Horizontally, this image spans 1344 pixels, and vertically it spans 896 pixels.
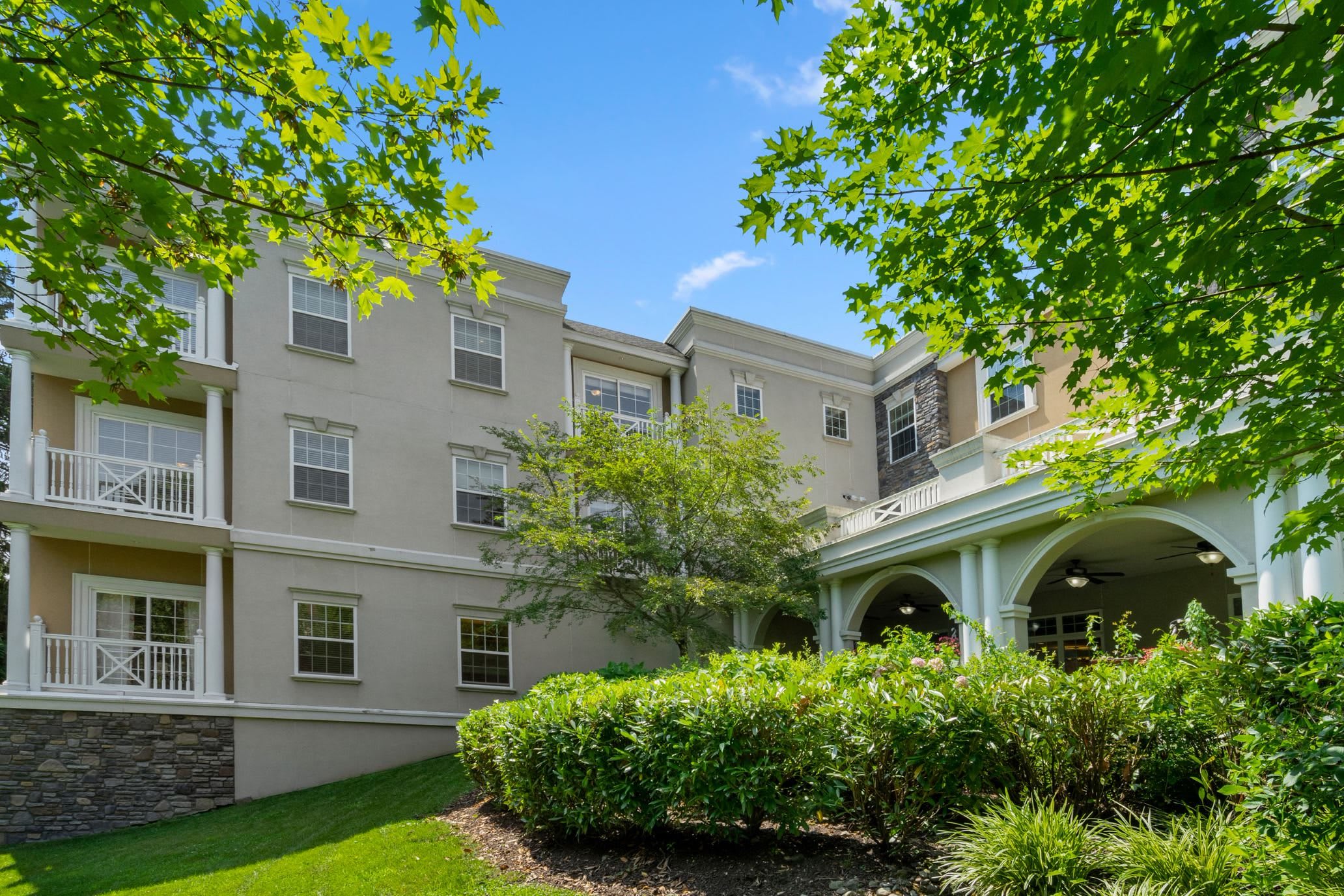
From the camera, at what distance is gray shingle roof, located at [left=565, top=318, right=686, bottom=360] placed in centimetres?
2061

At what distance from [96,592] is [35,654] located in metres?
2.07

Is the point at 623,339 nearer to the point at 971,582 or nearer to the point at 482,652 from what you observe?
the point at 482,652

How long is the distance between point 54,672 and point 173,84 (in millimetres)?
13847

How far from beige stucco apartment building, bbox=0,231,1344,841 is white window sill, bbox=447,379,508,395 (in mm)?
42

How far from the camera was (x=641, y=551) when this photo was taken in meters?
15.9

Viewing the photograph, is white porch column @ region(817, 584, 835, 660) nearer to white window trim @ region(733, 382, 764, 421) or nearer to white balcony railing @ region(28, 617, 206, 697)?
white window trim @ region(733, 382, 764, 421)

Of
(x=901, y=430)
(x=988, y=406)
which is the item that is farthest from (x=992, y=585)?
(x=901, y=430)

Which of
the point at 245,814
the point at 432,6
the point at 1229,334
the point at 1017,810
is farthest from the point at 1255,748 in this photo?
the point at 245,814

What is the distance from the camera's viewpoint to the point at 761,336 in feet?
73.2

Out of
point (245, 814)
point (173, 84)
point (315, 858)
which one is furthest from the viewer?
point (245, 814)

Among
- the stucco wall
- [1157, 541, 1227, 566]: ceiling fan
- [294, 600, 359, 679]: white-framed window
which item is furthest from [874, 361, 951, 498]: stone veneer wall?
[294, 600, 359, 679]: white-framed window

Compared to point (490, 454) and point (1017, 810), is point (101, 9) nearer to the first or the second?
point (1017, 810)

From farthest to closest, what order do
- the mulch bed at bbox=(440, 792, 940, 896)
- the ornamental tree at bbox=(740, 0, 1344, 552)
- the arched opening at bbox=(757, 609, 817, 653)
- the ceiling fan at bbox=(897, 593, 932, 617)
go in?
the arched opening at bbox=(757, 609, 817, 653) → the ceiling fan at bbox=(897, 593, 932, 617) → the mulch bed at bbox=(440, 792, 940, 896) → the ornamental tree at bbox=(740, 0, 1344, 552)

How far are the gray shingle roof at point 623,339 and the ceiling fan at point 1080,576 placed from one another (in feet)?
31.6
